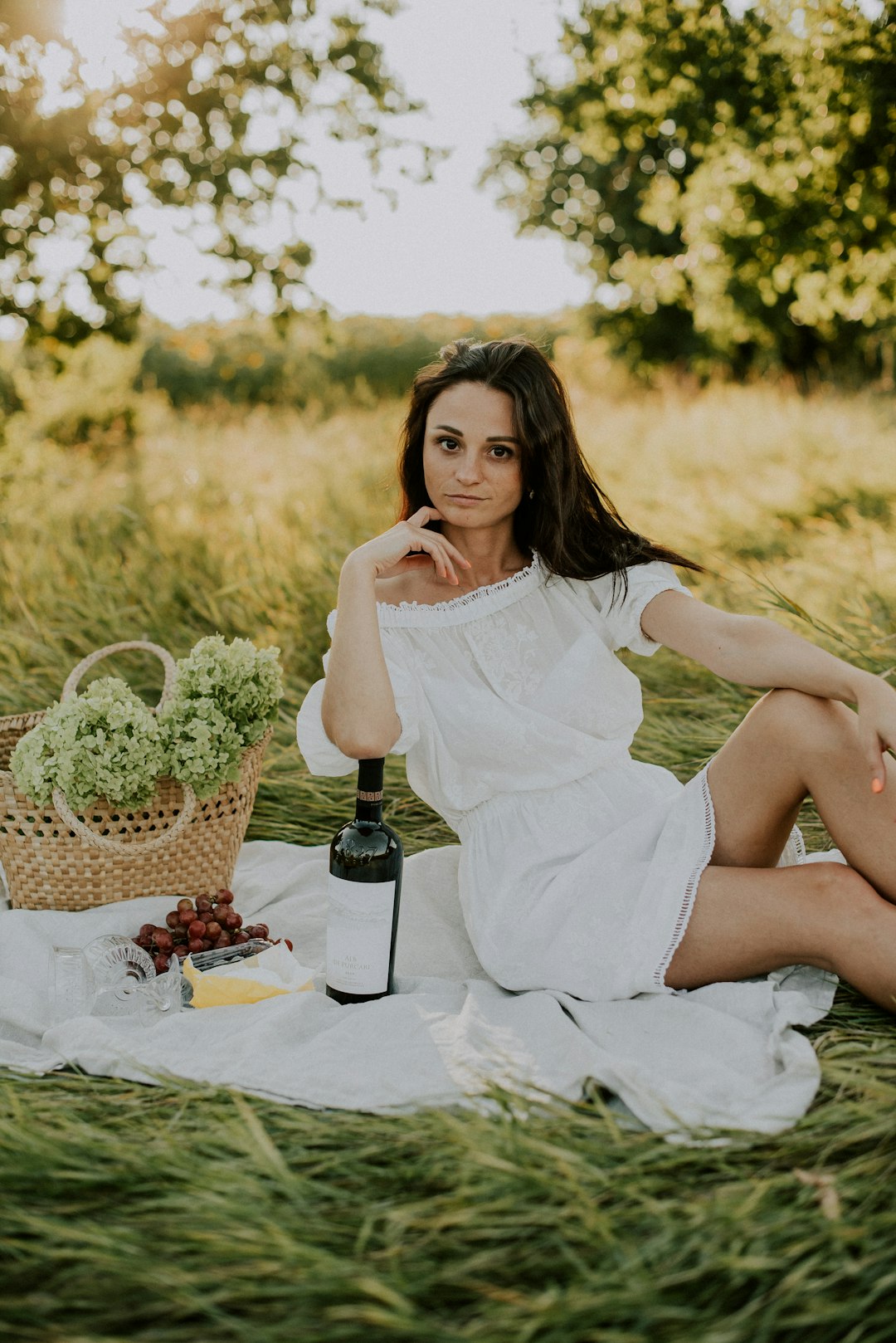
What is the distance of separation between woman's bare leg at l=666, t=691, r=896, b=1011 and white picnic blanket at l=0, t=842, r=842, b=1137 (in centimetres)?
9

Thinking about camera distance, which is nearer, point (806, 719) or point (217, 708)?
point (806, 719)

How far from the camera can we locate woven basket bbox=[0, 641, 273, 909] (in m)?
2.92

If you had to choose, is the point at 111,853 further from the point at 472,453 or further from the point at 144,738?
the point at 472,453

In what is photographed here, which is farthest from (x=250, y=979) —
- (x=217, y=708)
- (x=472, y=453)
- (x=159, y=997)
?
(x=472, y=453)

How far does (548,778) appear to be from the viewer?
8.56ft

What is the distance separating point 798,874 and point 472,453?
1147mm

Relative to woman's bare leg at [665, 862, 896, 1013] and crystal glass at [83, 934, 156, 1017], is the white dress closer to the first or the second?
woman's bare leg at [665, 862, 896, 1013]

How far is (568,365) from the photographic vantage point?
1605cm

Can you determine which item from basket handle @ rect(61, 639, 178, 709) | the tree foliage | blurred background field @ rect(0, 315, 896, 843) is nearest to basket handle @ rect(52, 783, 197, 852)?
basket handle @ rect(61, 639, 178, 709)

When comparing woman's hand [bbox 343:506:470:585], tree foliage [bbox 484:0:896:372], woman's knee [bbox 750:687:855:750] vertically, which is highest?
tree foliage [bbox 484:0:896:372]

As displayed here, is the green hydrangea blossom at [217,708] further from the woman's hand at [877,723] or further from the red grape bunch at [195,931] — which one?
the woman's hand at [877,723]

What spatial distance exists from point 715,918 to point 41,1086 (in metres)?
1.36

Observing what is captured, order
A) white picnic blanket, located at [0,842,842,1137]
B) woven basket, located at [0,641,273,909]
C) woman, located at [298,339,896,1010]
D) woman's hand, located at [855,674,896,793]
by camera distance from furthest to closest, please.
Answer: woven basket, located at [0,641,273,909]
woman, located at [298,339,896,1010]
woman's hand, located at [855,674,896,793]
white picnic blanket, located at [0,842,842,1137]

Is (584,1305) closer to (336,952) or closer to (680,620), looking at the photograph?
(336,952)
